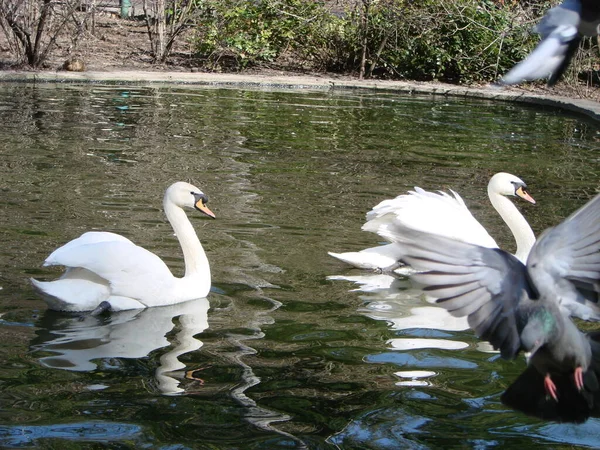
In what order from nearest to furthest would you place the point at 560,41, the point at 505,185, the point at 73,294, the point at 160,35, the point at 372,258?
the point at 560,41 < the point at 73,294 < the point at 372,258 < the point at 505,185 < the point at 160,35

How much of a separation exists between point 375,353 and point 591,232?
1795 millimetres

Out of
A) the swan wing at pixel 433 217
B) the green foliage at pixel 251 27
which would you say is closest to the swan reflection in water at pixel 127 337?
the swan wing at pixel 433 217

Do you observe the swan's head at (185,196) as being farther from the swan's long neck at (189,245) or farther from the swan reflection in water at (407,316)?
the swan reflection in water at (407,316)

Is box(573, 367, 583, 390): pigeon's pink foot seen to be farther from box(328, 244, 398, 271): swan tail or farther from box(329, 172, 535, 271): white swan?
box(328, 244, 398, 271): swan tail

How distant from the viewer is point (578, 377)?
355cm

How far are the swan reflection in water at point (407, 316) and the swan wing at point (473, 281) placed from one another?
1.18m

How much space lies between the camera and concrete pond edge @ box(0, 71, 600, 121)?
15.7 metres

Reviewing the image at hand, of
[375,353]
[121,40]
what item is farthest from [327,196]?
[121,40]

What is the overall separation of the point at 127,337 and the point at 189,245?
90 centimetres

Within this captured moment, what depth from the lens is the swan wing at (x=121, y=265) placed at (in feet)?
17.5

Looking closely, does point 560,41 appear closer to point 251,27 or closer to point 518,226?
point 518,226

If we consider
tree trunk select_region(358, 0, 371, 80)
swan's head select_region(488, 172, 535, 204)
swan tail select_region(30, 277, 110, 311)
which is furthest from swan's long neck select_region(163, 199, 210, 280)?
tree trunk select_region(358, 0, 371, 80)

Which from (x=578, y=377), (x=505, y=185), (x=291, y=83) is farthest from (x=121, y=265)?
(x=291, y=83)

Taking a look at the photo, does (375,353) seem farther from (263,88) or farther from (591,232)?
(263,88)
